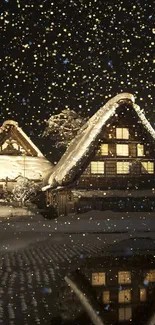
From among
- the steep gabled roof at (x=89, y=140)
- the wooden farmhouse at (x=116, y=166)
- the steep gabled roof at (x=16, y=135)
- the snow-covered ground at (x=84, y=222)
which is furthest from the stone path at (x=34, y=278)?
the steep gabled roof at (x=16, y=135)

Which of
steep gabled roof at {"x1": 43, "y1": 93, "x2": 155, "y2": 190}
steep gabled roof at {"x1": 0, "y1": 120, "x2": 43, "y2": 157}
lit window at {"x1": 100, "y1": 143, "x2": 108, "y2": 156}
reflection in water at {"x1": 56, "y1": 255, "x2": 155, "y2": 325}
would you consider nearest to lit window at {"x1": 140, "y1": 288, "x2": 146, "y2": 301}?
reflection in water at {"x1": 56, "y1": 255, "x2": 155, "y2": 325}

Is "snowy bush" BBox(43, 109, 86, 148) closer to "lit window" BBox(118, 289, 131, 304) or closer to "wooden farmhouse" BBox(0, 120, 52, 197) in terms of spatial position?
"wooden farmhouse" BBox(0, 120, 52, 197)

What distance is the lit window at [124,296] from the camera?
5.86 m

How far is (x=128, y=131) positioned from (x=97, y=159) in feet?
8.13

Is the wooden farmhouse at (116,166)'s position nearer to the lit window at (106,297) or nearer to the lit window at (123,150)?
the lit window at (123,150)

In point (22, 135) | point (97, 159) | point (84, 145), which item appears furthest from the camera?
point (22, 135)

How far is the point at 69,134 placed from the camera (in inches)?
1192

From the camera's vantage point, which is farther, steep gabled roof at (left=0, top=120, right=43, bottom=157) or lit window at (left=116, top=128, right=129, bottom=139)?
steep gabled roof at (left=0, top=120, right=43, bottom=157)

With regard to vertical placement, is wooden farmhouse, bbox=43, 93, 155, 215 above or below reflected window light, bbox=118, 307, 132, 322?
above

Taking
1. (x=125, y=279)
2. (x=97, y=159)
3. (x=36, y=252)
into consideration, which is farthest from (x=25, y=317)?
(x=97, y=159)

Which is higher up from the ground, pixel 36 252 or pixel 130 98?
pixel 130 98

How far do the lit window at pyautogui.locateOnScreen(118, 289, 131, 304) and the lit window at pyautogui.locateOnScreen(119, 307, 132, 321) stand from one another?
359 millimetres

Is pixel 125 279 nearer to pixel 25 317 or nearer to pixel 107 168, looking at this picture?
pixel 25 317

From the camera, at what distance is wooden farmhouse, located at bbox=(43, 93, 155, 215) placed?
22.9 m
